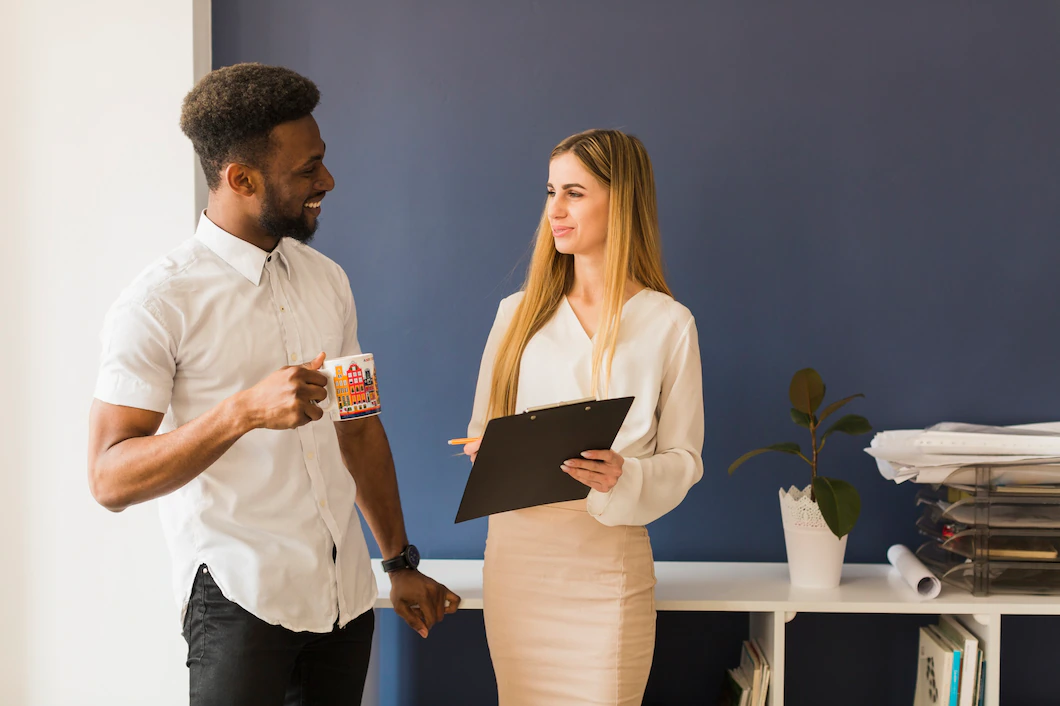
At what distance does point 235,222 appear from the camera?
1.40 meters

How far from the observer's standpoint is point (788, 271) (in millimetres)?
2328

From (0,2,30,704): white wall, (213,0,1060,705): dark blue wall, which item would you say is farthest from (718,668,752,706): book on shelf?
(0,2,30,704): white wall

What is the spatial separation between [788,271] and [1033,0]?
0.94 meters

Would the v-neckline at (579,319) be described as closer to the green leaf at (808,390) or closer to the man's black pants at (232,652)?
the green leaf at (808,390)

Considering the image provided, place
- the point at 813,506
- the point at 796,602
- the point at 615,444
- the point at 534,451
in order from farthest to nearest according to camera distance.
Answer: the point at 813,506 → the point at 796,602 → the point at 615,444 → the point at 534,451

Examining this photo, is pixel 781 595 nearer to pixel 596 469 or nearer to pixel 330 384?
pixel 596 469

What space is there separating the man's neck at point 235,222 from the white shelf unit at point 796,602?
2.85ft

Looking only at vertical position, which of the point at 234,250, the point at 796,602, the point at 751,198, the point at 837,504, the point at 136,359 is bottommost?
the point at 796,602

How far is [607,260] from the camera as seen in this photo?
5.80 ft

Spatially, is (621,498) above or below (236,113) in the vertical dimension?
below

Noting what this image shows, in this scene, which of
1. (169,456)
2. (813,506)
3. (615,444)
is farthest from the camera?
(813,506)

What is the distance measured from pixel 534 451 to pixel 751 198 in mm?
1197

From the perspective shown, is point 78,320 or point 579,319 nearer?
point 579,319

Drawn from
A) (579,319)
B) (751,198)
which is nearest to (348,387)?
(579,319)
